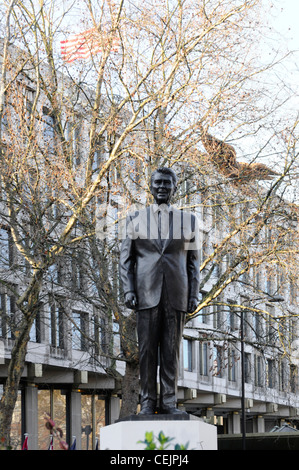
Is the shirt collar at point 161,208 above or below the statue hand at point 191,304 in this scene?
above

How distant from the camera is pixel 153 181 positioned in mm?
10141

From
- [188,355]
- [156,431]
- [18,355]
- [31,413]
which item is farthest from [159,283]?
[188,355]

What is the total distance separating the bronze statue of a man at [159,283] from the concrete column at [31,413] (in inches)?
1190

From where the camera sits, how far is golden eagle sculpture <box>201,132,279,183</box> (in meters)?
23.9

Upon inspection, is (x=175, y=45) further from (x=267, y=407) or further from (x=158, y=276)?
(x=267, y=407)

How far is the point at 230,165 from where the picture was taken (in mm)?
24188

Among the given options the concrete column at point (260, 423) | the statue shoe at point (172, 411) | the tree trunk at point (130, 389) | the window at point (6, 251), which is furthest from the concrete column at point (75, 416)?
the statue shoe at point (172, 411)

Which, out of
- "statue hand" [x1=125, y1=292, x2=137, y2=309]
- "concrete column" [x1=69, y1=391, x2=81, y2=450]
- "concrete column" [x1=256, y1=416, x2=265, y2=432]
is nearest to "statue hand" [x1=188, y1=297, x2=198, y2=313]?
"statue hand" [x1=125, y1=292, x2=137, y2=309]

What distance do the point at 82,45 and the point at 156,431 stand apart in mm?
15889

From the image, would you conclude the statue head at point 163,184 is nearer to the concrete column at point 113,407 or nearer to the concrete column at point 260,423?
the concrete column at point 113,407

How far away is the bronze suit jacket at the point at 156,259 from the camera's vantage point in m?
9.91

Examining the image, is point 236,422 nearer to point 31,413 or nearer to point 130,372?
point 31,413

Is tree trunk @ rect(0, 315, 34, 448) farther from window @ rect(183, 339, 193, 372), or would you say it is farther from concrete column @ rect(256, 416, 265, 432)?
concrete column @ rect(256, 416, 265, 432)
